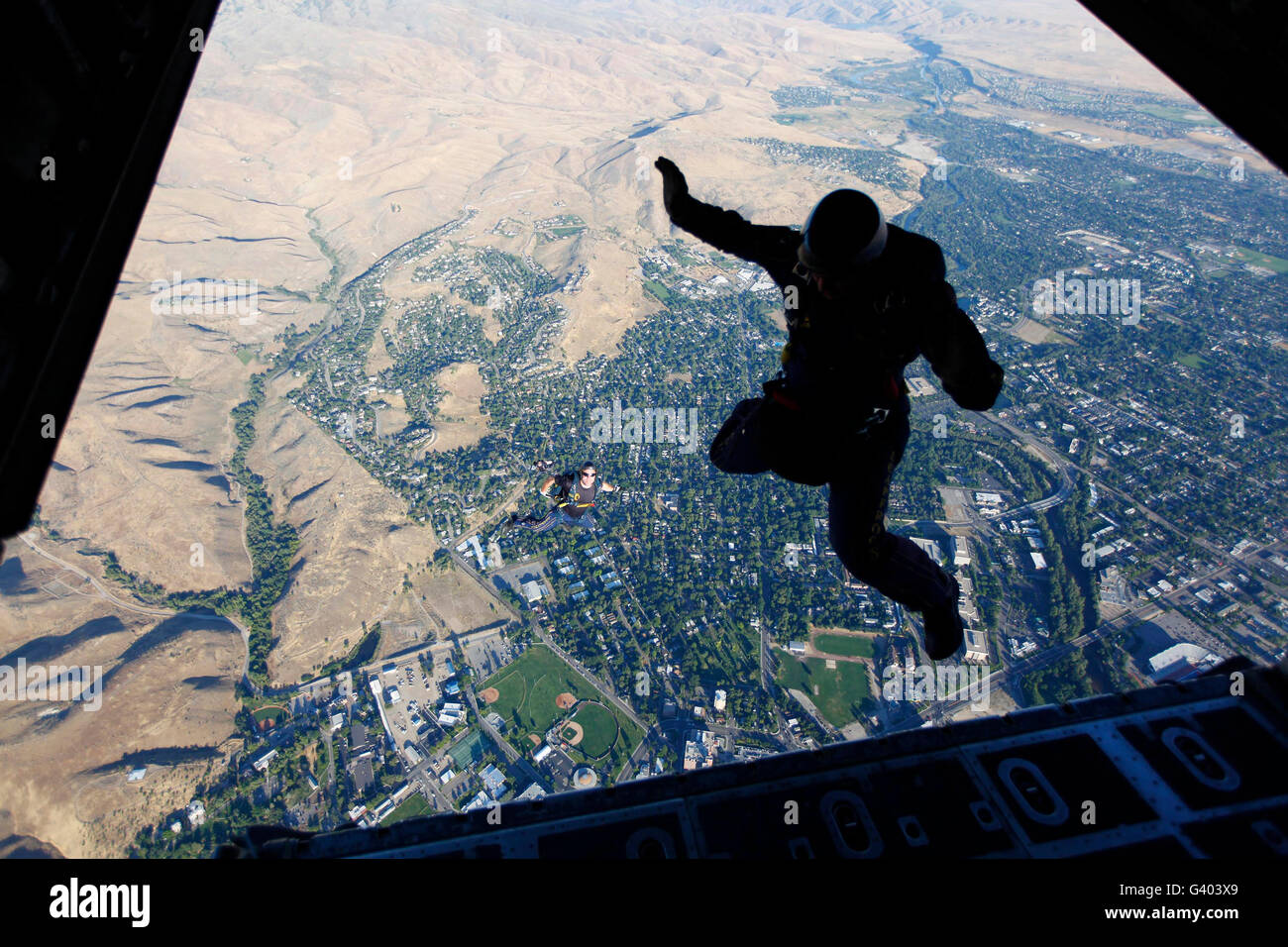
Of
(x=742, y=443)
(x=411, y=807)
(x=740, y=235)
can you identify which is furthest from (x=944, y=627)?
(x=411, y=807)

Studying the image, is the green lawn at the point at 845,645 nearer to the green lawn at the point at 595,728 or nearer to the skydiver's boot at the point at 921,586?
the green lawn at the point at 595,728

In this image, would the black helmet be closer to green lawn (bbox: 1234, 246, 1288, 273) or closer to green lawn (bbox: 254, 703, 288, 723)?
green lawn (bbox: 254, 703, 288, 723)

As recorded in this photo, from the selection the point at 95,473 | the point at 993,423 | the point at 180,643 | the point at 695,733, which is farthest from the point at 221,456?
the point at 993,423

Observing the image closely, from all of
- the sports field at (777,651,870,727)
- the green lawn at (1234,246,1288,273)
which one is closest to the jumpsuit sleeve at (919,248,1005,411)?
the sports field at (777,651,870,727)

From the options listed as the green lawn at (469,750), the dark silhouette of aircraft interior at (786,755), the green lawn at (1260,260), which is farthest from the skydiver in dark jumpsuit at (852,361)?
the green lawn at (1260,260)
